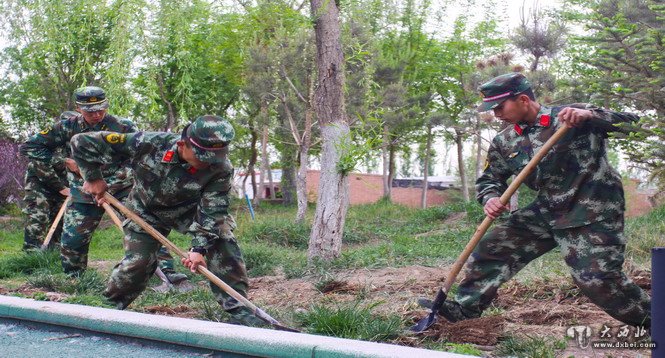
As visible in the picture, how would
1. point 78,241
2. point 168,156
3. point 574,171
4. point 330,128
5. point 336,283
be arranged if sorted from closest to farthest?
point 574,171 < point 168,156 < point 336,283 < point 78,241 < point 330,128

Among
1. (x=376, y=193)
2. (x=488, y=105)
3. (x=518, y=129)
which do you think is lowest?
(x=376, y=193)

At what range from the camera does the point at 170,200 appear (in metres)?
6.30

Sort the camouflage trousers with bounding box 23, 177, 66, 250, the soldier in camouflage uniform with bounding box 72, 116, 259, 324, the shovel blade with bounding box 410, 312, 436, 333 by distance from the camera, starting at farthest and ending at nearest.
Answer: the camouflage trousers with bounding box 23, 177, 66, 250 < the soldier in camouflage uniform with bounding box 72, 116, 259, 324 < the shovel blade with bounding box 410, 312, 436, 333

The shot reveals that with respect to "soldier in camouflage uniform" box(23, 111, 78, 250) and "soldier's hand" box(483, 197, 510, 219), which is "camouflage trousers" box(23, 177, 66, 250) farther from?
"soldier's hand" box(483, 197, 510, 219)

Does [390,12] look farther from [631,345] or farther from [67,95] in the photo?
[631,345]

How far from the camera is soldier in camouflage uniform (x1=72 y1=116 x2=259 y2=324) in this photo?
595 cm

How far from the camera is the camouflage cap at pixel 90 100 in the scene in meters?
8.45

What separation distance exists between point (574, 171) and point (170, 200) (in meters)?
2.99

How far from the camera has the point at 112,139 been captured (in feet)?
20.6

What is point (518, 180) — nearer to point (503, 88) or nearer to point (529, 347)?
point (503, 88)

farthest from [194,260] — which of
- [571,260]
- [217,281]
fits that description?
[571,260]

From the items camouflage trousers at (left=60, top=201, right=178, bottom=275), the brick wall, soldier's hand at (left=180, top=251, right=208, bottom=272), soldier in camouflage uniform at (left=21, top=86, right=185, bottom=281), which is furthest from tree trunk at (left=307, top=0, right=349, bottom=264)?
the brick wall

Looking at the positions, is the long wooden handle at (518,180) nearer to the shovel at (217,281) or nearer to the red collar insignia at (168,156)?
the shovel at (217,281)

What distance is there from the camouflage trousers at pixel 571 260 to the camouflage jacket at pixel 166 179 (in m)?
1.87
